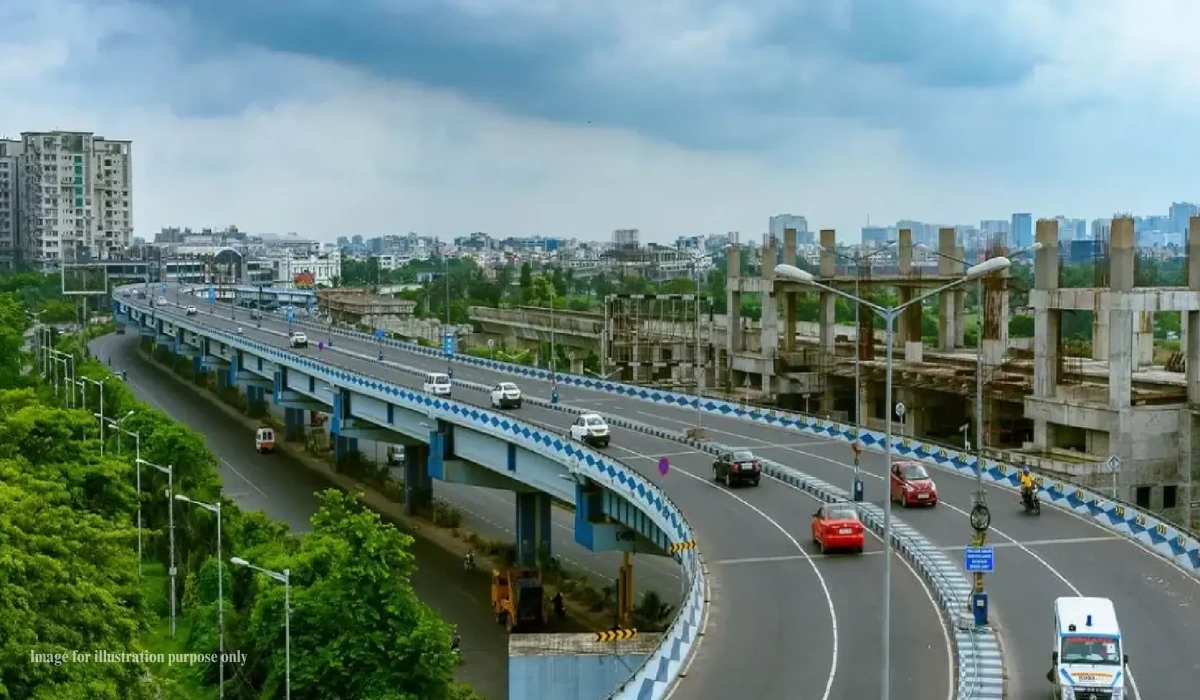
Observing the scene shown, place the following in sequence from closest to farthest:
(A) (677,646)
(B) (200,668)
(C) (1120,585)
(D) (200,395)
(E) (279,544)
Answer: (A) (677,646)
(C) (1120,585)
(B) (200,668)
(E) (279,544)
(D) (200,395)

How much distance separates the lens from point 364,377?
83188mm

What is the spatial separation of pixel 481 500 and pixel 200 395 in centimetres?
6863

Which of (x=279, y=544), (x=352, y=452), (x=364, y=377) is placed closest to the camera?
(x=279, y=544)

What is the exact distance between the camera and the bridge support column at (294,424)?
114 meters

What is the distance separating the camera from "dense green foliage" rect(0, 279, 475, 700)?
2961cm

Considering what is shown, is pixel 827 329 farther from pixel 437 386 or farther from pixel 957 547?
pixel 957 547

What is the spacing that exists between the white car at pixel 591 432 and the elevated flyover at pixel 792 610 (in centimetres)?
635

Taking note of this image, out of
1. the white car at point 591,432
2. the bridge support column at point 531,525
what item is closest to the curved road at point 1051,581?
the white car at point 591,432

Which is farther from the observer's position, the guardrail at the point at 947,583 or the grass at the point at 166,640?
the grass at the point at 166,640

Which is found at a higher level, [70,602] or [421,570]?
[70,602]

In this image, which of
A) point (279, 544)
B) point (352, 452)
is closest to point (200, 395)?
point (352, 452)

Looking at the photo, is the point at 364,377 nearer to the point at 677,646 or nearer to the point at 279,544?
the point at 279,544

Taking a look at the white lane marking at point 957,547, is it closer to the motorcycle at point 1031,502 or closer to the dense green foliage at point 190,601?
the motorcycle at point 1031,502

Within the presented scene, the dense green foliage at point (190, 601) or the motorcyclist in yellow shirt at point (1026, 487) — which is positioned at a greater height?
the motorcyclist in yellow shirt at point (1026, 487)
